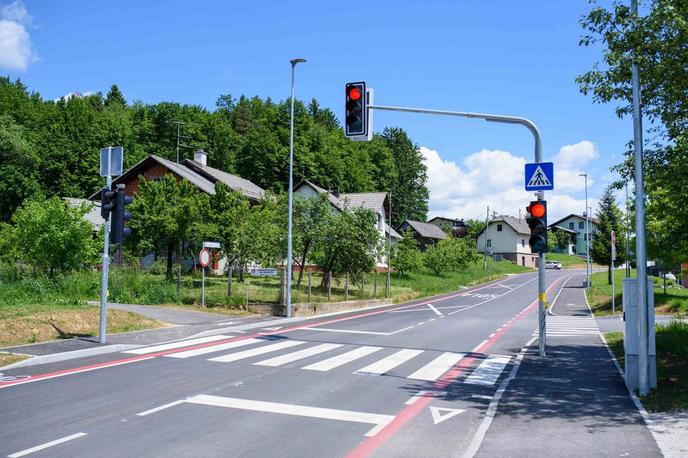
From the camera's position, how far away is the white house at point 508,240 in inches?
4021

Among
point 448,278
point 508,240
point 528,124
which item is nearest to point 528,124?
point 528,124

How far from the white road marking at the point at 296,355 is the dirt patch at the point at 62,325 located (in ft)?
19.7

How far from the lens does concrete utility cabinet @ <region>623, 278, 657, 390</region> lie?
31.3ft

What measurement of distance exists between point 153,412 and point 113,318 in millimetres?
10791

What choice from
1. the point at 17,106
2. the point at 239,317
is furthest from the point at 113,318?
the point at 17,106

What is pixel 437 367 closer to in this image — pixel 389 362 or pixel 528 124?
pixel 389 362

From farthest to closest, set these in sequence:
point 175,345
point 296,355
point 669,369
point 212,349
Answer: point 175,345
point 212,349
point 296,355
point 669,369

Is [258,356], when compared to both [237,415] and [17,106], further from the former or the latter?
[17,106]

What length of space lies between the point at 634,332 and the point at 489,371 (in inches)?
132

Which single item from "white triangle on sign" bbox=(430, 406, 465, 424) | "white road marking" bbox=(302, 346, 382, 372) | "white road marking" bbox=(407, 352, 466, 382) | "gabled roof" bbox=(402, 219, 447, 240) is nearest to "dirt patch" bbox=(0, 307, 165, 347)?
"white road marking" bbox=(302, 346, 382, 372)

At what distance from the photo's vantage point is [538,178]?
46.8 ft

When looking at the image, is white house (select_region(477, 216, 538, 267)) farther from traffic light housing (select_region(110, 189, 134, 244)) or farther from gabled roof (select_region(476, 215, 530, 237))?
traffic light housing (select_region(110, 189, 134, 244))

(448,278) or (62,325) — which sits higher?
(62,325)

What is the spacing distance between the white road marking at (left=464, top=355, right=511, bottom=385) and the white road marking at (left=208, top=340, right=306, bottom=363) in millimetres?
5174
